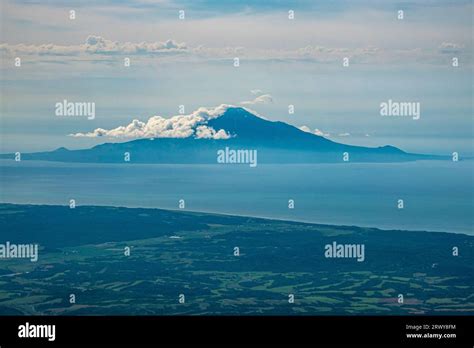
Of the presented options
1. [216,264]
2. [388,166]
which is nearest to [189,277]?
[216,264]

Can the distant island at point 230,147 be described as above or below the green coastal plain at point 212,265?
above

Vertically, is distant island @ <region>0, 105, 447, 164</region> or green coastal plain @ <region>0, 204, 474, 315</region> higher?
distant island @ <region>0, 105, 447, 164</region>
